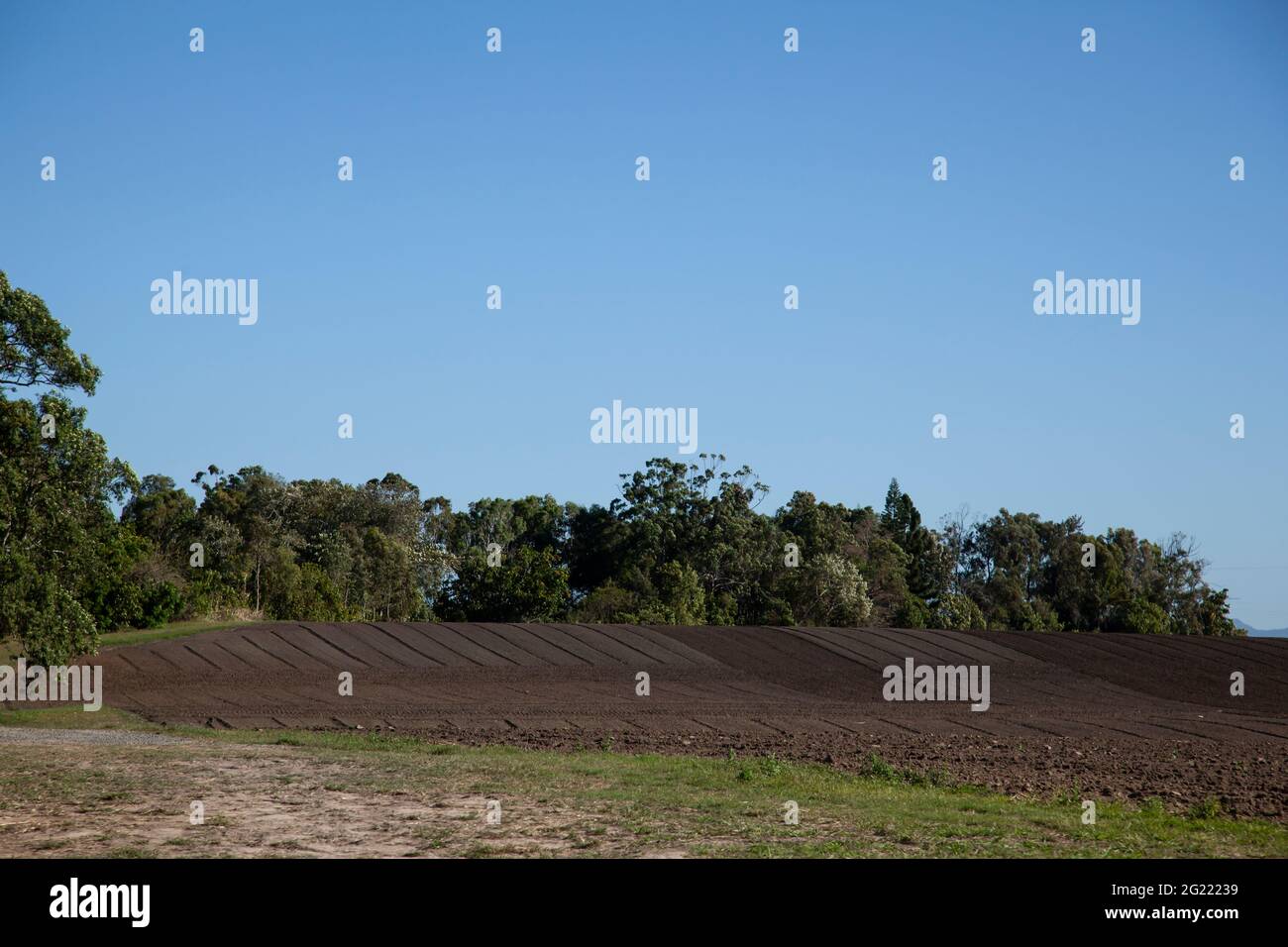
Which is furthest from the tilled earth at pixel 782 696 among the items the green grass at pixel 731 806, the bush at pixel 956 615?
the bush at pixel 956 615

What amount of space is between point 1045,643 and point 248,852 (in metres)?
39.5

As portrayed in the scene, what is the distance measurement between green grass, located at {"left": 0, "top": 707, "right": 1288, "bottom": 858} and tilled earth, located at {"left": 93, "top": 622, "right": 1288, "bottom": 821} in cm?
178

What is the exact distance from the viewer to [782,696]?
1368 inches

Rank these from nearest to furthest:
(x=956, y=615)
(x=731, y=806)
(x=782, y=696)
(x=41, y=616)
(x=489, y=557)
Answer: (x=731, y=806), (x=41, y=616), (x=782, y=696), (x=489, y=557), (x=956, y=615)

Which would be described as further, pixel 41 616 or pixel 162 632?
pixel 162 632

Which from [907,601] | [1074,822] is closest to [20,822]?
[1074,822]

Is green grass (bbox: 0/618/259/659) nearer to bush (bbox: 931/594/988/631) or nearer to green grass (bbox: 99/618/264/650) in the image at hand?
green grass (bbox: 99/618/264/650)

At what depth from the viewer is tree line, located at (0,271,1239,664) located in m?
28.1

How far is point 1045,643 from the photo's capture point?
4522 centimetres

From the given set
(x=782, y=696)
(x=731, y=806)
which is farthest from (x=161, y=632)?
(x=731, y=806)

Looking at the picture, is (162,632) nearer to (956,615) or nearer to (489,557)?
(489,557)

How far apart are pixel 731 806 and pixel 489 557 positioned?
47255 mm

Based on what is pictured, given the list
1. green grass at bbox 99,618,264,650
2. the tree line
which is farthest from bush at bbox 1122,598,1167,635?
green grass at bbox 99,618,264,650

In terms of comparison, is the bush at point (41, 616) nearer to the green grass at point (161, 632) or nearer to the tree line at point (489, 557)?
the tree line at point (489, 557)
